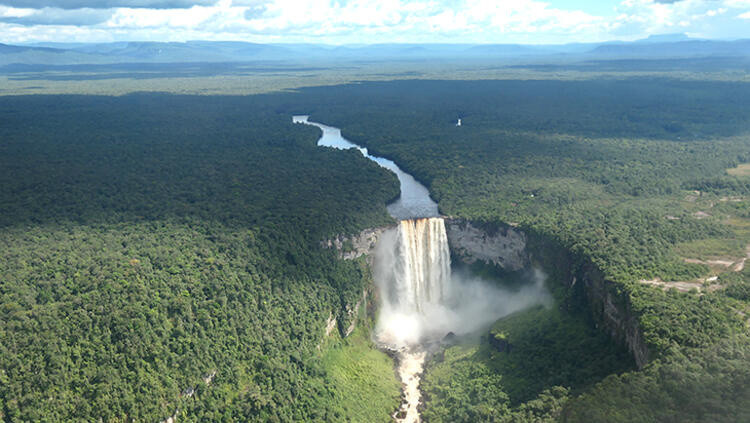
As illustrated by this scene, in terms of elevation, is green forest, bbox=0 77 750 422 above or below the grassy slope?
above

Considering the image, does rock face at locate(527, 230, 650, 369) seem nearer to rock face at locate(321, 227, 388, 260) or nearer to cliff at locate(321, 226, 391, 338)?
rock face at locate(321, 227, 388, 260)

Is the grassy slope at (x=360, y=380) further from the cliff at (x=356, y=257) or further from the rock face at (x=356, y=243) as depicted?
the rock face at (x=356, y=243)

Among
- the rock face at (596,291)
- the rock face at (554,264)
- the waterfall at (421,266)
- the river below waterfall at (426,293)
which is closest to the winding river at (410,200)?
the river below waterfall at (426,293)

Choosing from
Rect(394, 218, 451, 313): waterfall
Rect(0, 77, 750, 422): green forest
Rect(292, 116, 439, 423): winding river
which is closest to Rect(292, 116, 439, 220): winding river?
Rect(292, 116, 439, 423): winding river

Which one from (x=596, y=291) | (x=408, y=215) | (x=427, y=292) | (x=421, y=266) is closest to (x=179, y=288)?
(x=421, y=266)

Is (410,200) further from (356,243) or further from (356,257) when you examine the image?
(356,257)
